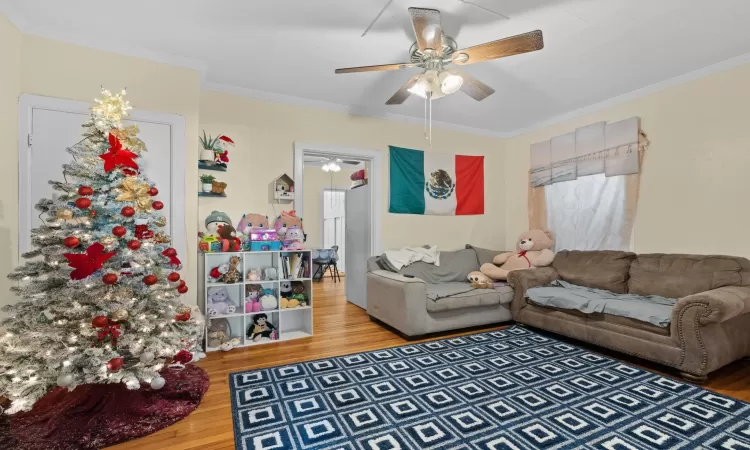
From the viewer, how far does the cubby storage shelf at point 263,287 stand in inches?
122

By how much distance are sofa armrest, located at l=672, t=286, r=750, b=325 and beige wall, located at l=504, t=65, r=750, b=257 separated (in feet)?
2.60

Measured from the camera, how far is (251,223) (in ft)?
10.9

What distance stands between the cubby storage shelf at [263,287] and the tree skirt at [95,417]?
1007 mm

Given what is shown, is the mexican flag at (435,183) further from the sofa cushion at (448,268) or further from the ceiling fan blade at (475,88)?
the ceiling fan blade at (475,88)

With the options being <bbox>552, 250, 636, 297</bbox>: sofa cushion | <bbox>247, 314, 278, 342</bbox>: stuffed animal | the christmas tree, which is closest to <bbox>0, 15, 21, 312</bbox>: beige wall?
the christmas tree

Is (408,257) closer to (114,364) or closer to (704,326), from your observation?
(704,326)

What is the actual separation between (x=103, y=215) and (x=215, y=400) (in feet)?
4.16

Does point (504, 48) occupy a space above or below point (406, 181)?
above

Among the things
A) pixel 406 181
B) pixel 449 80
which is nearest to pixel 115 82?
pixel 449 80

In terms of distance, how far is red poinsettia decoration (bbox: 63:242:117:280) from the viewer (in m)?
1.67

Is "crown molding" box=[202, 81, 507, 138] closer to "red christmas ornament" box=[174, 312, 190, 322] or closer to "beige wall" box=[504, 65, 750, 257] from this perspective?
"beige wall" box=[504, 65, 750, 257]

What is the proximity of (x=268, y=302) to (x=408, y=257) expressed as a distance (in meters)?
1.60

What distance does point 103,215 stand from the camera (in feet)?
6.17

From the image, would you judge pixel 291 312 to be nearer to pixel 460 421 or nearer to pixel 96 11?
pixel 460 421
